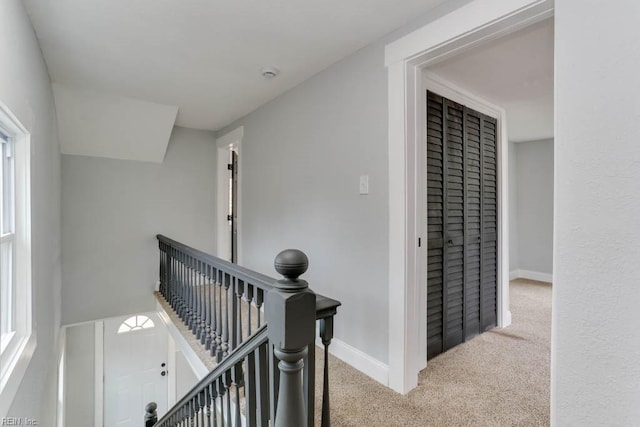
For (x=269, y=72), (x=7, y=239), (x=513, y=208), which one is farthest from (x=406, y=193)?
(x=513, y=208)

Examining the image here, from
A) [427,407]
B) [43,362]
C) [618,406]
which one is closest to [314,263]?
[427,407]

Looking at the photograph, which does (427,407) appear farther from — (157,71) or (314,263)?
(157,71)

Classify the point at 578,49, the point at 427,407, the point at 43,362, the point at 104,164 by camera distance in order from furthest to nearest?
the point at 104,164 < the point at 43,362 < the point at 427,407 < the point at 578,49

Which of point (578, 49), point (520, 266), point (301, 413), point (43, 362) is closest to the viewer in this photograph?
point (301, 413)

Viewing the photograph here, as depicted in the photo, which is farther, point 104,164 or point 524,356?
point 104,164

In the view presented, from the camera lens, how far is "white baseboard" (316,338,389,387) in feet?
6.27

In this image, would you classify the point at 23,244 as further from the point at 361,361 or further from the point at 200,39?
the point at 361,361

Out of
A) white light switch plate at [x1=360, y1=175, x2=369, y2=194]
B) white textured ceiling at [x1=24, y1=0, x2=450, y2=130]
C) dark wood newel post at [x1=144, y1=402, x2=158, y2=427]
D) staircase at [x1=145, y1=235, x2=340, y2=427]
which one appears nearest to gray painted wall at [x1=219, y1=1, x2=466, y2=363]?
white light switch plate at [x1=360, y1=175, x2=369, y2=194]

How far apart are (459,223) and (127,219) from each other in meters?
3.67

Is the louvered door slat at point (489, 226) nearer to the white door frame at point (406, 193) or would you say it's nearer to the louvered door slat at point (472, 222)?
the louvered door slat at point (472, 222)

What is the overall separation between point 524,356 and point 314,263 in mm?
1697

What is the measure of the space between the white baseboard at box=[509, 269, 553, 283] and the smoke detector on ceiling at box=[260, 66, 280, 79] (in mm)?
4657

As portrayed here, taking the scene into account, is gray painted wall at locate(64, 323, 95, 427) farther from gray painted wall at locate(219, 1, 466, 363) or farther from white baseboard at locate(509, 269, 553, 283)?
white baseboard at locate(509, 269, 553, 283)

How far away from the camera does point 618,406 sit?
89 centimetres
